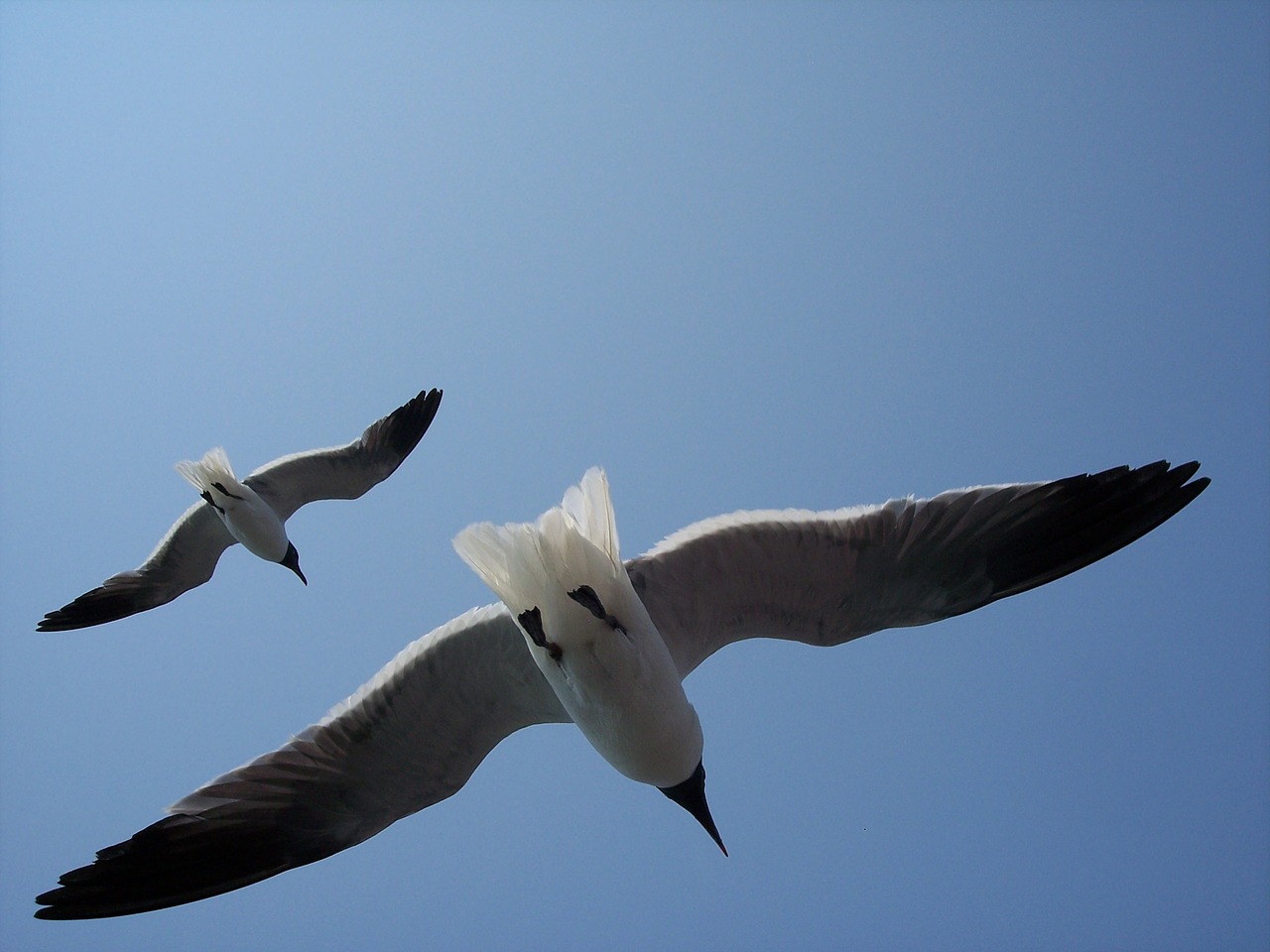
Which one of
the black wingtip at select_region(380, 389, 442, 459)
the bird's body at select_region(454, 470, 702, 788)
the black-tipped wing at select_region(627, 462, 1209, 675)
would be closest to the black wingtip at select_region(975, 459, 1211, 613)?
the black-tipped wing at select_region(627, 462, 1209, 675)

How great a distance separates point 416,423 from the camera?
259 inches

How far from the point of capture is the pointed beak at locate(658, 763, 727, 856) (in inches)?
123

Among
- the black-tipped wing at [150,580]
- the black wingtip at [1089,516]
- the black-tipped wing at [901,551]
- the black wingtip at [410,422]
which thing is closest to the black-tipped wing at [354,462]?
the black wingtip at [410,422]

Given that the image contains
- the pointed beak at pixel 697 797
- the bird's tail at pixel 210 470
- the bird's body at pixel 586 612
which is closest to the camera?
the bird's body at pixel 586 612

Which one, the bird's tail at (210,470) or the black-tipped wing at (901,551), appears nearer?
the black-tipped wing at (901,551)

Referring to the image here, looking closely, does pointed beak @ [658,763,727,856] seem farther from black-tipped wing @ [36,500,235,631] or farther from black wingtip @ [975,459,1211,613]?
black-tipped wing @ [36,500,235,631]

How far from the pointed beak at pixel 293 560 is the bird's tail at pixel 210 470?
4.68ft

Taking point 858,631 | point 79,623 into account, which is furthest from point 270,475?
point 858,631

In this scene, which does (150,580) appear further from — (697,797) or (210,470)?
(697,797)

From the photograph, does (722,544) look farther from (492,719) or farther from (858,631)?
(492,719)

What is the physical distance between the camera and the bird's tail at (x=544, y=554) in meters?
2.65

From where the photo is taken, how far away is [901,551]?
2.87m

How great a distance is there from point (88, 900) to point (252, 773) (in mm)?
554

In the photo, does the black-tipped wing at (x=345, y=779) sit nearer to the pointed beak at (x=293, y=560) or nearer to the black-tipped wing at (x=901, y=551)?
the black-tipped wing at (x=901, y=551)
